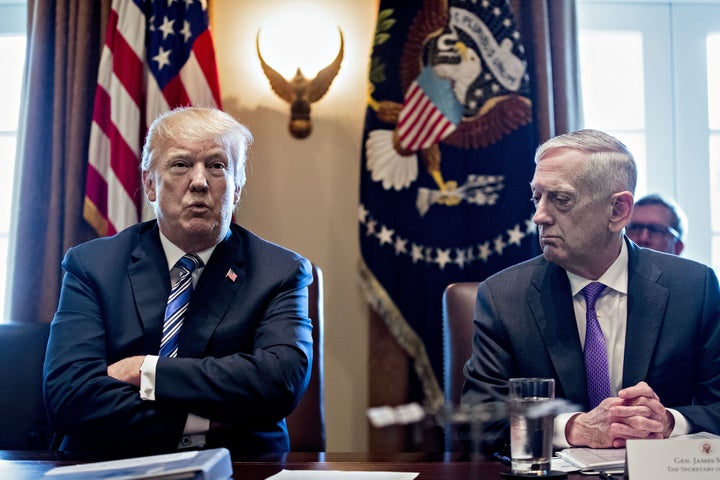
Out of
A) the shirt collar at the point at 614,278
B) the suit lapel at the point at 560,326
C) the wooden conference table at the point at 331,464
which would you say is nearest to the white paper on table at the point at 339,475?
the wooden conference table at the point at 331,464

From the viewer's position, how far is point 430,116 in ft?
10.9

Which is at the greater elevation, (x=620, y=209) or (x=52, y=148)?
(x=52, y=148)

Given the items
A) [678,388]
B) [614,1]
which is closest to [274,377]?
[678,388]

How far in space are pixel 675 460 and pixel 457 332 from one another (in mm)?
1126

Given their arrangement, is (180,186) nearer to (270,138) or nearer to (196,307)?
(196,307)

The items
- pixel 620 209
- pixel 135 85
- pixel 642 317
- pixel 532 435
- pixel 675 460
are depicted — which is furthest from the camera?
pixel 135 85

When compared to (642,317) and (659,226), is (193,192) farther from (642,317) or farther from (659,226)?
(659,226)

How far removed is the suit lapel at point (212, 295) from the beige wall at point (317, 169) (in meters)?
1.14

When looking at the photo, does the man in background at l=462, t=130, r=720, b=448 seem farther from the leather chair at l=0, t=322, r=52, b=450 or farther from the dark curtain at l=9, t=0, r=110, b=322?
the dark curtain at l=9, t=0, r=110, b=322

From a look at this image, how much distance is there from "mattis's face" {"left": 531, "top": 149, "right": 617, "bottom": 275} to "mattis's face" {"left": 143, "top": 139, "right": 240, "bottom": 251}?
2.87 feet

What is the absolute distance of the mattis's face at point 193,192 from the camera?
2.27m

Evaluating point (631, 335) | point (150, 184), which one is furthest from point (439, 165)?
point (631, 335)

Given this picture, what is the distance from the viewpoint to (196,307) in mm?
2174

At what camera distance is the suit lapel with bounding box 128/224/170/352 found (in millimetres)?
2133
